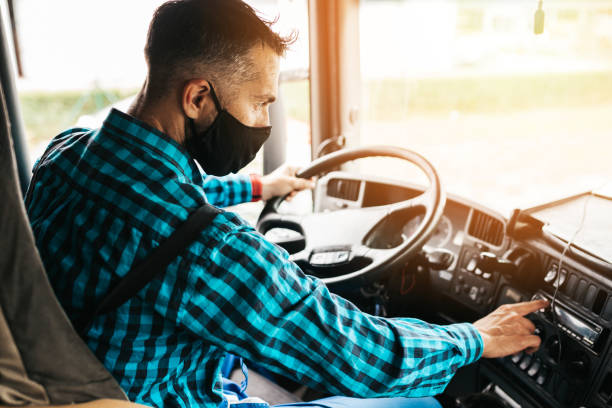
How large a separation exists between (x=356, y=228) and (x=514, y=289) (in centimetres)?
53

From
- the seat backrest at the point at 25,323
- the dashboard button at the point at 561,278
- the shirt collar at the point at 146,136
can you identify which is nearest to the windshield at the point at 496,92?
the dashboard button at the point at 561,278

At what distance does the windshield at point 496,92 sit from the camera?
2.06m

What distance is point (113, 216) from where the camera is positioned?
84cm

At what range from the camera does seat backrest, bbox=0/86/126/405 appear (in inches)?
28.2

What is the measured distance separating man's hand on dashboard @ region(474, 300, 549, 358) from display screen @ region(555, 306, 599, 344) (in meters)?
0.21

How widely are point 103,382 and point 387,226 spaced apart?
1030 mm

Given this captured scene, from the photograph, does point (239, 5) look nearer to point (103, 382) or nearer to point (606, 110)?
point (103, 382)

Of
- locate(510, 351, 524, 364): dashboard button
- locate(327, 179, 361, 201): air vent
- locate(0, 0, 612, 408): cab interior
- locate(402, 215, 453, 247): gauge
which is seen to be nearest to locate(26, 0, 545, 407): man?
locate(0, 0, 612, 408): cab interior

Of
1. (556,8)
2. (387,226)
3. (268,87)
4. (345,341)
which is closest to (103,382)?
(345,341)

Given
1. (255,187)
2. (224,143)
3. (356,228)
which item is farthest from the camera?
(255,187)

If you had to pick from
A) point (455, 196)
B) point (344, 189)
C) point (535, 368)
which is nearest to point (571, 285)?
point (535, 368)

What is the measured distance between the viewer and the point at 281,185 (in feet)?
5.76

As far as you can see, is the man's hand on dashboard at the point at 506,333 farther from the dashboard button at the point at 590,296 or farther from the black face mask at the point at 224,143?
the black face mask at the point at 224,143

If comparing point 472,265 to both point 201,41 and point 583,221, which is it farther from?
Answer: point 201,41
